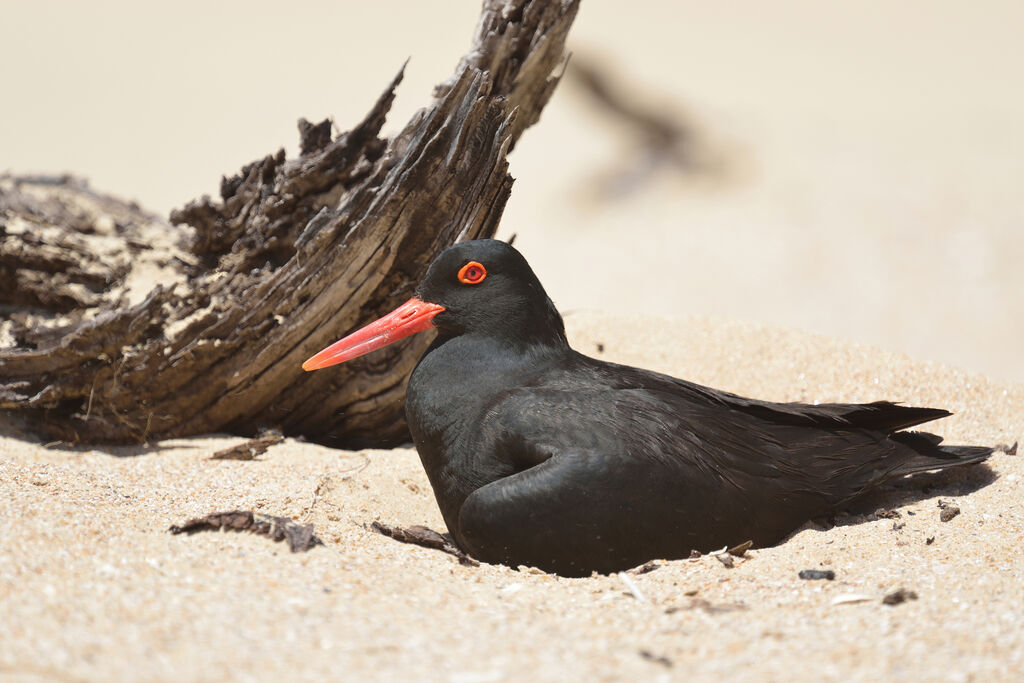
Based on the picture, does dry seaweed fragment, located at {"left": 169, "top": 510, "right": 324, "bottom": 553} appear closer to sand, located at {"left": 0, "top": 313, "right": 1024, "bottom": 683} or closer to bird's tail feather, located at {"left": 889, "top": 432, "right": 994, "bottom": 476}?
sand, located at {"left": 0, "top": 313, "right": 1024, "bottom": 683}

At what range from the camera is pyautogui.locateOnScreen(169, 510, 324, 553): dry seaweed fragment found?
128 inches

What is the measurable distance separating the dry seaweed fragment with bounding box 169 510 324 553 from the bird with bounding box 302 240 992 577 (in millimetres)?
630

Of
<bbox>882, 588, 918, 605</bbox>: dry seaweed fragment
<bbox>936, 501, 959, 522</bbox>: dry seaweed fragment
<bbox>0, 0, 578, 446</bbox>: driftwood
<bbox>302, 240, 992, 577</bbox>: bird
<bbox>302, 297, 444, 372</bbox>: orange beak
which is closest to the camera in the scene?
<bbox>882, 588, 918, 605</bbox>: dry seaweed fragment

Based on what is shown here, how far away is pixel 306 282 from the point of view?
15.9ft

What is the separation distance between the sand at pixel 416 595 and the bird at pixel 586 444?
154mm

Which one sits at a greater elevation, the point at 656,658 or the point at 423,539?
the point at 423,539

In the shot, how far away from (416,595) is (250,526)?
755 millimetres

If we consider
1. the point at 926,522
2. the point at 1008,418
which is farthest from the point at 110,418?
the point at 1008,418

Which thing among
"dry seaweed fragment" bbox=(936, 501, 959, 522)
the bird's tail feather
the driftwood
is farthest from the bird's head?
"dry seaweed fragment" bbox=(936, 501, 959, 522)

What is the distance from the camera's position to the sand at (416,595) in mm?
2332

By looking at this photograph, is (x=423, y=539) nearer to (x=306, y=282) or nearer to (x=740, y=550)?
(x=740, y=550)

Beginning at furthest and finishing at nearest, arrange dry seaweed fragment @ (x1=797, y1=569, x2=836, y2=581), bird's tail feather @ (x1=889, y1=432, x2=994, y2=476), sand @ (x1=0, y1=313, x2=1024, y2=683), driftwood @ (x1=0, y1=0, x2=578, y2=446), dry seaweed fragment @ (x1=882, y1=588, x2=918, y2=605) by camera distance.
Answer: driftwood @ (x1=0, y1=0, x2=578, y2=446) < bird's tail feather @ (x1=889, y1=432, x2=994, y2=476) < dry seaweed fragment @ (x1=797, y1=569, x2=836, y2=581) < dry seaweed fragment @ (x1=882, y1=588, x2=918, y2=605) < sand @ (x1=0, y1=313, x2=1024, y2=683)

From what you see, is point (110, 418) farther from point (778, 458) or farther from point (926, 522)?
point (926, 522)

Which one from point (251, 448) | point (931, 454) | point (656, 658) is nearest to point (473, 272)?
point (251, 448)
